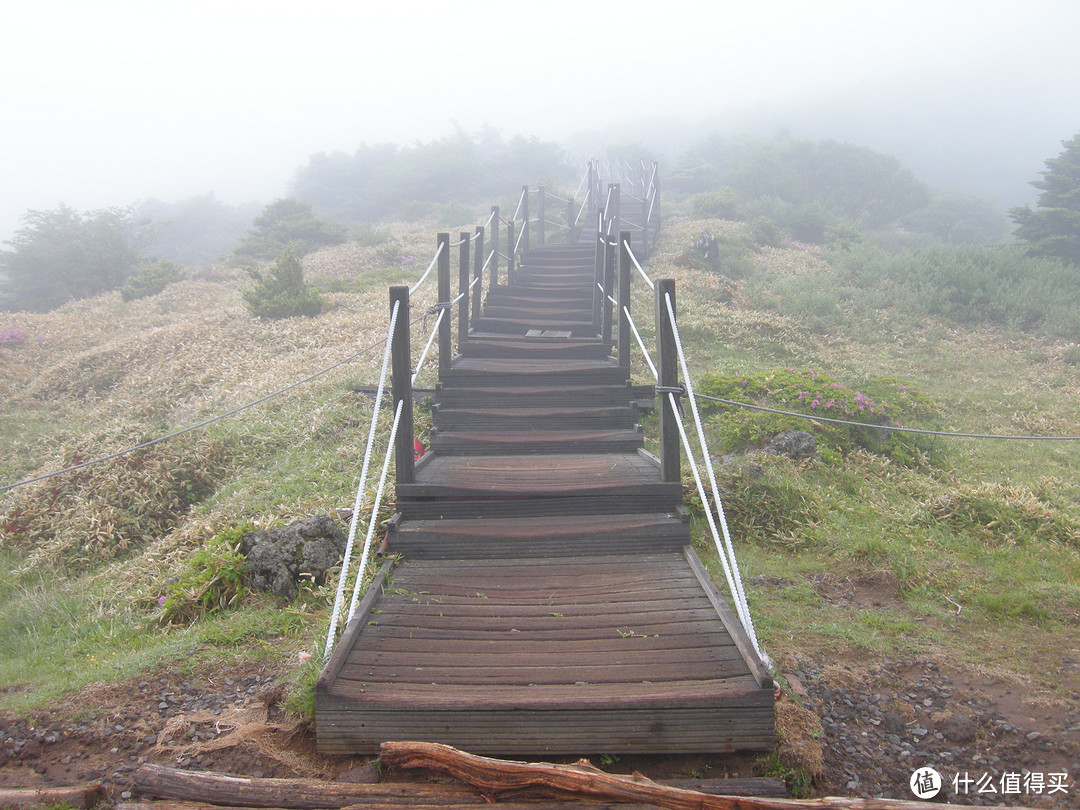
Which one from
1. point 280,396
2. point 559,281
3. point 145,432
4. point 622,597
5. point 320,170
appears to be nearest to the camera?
point 622,597

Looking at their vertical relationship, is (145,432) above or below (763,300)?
below

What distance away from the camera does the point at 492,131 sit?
41344 millimetres

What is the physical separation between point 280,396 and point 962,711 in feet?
26.1

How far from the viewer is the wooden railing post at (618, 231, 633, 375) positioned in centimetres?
598

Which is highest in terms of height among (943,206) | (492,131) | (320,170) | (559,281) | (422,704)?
(492,131)

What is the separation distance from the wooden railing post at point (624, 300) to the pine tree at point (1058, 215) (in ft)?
44.1

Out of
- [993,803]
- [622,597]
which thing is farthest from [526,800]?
[993,803]

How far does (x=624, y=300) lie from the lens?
6.18 meters

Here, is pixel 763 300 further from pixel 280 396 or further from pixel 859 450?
pixel 280 396

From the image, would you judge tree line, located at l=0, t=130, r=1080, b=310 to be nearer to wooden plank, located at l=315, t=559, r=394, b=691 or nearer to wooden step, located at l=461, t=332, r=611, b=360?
wooden step, located at l=461, t=332, r=611, b=360

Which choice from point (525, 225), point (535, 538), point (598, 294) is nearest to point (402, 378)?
point (535, 538)

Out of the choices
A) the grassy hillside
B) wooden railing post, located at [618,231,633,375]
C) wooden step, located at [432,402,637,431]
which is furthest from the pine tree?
wooden step, located at [432,402,637,431]

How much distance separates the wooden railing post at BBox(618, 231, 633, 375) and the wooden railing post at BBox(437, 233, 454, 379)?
1702 mm

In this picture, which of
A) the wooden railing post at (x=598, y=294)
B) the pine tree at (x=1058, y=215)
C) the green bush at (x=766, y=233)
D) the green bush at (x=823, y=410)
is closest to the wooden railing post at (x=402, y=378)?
the green bush at (x=823, y=410)
